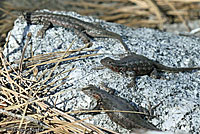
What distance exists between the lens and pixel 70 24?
504 centimetres

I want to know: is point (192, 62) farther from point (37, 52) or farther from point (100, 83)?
point (37, 52)

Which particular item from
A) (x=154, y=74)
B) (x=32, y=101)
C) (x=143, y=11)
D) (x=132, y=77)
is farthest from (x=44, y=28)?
(x=143, y=11)

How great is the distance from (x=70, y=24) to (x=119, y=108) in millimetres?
2150

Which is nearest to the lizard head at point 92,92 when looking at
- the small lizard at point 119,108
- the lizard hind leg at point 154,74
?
the small lizard at point 119,108

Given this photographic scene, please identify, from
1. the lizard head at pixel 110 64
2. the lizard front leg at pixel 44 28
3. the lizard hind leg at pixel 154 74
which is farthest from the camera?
the lizard front leg at pixel 44 28

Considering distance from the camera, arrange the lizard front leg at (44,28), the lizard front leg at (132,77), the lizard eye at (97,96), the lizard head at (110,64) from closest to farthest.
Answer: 1. the lizard eye at (97,96)
2. the lizard front leg at (132,77)
3. the lizard head at (110,64)
4. the lizard front leg at (44,28)

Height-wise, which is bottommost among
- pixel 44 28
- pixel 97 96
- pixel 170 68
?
pixel 97 96

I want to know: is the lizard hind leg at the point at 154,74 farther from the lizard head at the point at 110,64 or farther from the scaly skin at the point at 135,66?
the lizard head at the point at 110,64

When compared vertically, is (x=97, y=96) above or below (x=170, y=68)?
below

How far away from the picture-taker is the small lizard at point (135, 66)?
13.2ft

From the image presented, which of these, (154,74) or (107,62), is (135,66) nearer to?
(154,74)

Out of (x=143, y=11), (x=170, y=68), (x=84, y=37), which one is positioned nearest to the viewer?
(x=170, y=68)

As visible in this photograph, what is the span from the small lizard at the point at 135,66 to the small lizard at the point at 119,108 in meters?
0.48

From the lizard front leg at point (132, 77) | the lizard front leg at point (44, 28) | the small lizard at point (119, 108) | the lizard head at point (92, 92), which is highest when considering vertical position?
the lizard front leg at point (44, 28)
